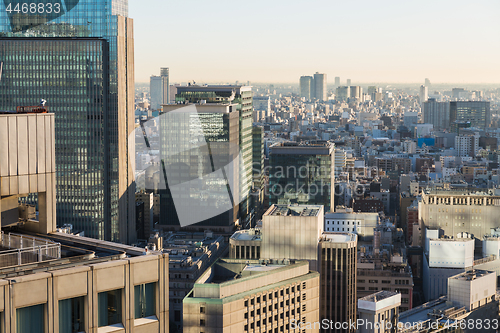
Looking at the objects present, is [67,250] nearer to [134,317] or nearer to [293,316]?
[134,317]

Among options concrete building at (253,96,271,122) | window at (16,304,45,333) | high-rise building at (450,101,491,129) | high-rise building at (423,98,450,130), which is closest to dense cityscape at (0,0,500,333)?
window at (16,304,45,333)

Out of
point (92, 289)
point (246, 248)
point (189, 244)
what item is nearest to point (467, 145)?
point (189, 244)

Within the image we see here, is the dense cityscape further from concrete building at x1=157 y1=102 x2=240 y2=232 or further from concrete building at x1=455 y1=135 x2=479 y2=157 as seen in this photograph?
concrete building at x1=455 y1=135 x2=479 y2=157

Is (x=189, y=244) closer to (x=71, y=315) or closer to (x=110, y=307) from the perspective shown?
(x=110, y=307)

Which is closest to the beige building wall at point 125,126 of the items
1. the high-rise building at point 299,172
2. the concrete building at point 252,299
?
the high-rise building at point 299,172

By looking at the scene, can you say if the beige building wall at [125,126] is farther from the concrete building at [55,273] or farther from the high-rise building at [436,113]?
the high-rise building at [436,113]

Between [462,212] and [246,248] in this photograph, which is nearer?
[246,248]
